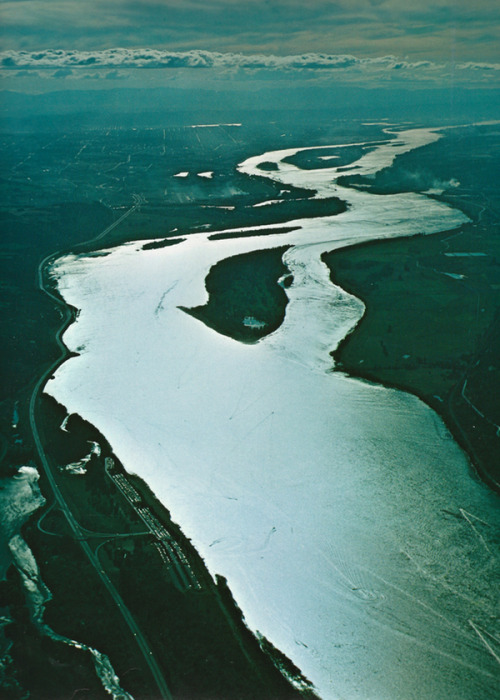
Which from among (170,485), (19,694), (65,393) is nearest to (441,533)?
(170,485)

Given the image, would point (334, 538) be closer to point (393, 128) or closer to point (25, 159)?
point (25, 159)

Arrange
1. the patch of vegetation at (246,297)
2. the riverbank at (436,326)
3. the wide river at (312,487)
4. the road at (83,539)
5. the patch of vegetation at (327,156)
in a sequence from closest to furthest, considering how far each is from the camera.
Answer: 1. the road at (83,539)
2. the wide river at (312,487)
3. the riverbank at (436,326)
4. the patch of vegetation at (246,297)
5. the patch of vegetation at (327,156)

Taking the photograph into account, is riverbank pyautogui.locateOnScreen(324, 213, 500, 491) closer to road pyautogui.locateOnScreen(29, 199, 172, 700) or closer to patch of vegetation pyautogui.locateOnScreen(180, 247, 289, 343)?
patch of vegetation pyautogui.locateOnScreen(180, 247, 289, 343)

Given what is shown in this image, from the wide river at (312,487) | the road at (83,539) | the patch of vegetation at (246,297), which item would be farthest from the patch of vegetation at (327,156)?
the road at (83,539)

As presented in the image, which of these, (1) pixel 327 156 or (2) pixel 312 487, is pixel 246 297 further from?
(1) pixel 327 156

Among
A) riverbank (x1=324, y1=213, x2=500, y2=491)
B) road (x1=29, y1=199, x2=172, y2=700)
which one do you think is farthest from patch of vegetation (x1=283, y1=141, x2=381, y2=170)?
road (x1=29, y1=199, x2=172, y2=700)

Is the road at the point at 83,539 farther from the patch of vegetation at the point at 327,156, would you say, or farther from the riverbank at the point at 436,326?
the patch of vegetation at the point at 327,156
